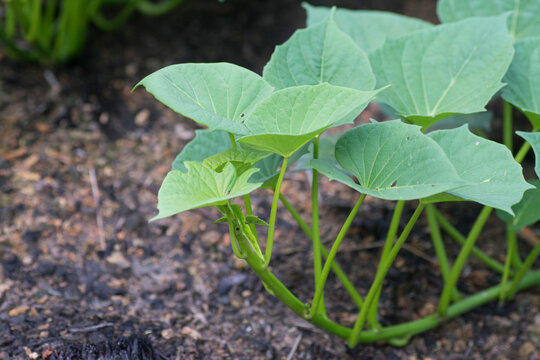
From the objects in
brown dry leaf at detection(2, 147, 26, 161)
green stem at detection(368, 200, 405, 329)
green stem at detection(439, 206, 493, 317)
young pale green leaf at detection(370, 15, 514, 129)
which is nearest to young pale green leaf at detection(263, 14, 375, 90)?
young pale green leaf at detection(370, 15, 514, 129)

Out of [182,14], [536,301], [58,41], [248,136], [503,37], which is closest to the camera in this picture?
[248,136]

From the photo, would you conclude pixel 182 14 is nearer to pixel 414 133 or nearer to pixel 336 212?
pixel 336 212

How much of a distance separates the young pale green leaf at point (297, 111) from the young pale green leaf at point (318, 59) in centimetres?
22

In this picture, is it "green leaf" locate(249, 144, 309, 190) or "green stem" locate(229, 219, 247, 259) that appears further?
"green leaf" locate(249, 144, 309, 190)

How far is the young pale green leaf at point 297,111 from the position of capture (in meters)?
0.87

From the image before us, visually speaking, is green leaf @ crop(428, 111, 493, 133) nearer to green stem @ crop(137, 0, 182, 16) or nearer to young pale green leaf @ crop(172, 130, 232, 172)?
young pale green leaf @ crop(172, 130, 232, 172)

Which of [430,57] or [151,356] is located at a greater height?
[430,57]

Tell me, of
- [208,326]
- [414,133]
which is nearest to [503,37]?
[414,133]

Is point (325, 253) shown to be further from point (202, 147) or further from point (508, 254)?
point (508, 254)

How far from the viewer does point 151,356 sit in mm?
1227

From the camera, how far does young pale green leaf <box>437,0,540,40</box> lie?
1450mm

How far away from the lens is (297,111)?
902 millimetres

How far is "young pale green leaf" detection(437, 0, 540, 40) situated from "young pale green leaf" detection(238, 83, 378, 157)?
742 millimetres

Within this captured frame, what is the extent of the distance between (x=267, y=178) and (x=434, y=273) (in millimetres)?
859
